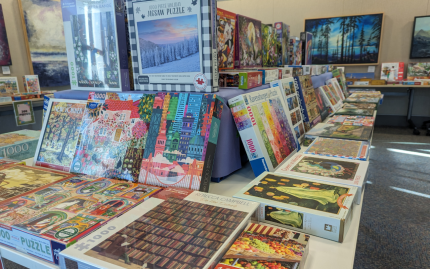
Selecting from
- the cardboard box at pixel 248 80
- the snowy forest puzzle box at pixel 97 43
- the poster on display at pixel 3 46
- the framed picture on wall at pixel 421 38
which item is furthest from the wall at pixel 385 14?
the snowy forest puzzle box at pixel 97 43

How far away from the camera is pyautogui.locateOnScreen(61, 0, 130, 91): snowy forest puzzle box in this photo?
1.24 m

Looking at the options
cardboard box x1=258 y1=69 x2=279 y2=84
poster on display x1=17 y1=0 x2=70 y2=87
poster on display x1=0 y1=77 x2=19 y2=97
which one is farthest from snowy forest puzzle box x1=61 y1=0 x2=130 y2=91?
poster on display x1=17 y1=0 x2=70 y2=87

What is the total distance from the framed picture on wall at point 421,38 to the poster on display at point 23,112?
6393mm

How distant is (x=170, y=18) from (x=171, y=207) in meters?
0.76

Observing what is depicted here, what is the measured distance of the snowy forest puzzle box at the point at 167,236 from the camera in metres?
0.56

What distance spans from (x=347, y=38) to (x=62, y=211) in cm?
610

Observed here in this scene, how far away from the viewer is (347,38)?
554 cm

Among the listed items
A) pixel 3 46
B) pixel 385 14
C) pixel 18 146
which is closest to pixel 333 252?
pixel 18 146

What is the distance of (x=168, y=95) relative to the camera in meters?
1.11

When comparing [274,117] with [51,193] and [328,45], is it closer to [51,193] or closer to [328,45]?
[51,193]

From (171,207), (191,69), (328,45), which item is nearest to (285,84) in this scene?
(191,69)

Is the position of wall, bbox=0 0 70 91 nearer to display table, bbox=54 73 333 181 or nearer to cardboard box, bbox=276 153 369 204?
display table, bbox=54 73 333 181

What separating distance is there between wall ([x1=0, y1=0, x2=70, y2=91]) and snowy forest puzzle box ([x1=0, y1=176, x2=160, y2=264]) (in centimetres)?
397

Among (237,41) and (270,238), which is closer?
(270,238)
